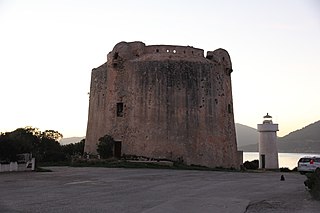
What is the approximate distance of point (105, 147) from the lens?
2783 centimetres

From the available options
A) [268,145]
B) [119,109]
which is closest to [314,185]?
[119,109]

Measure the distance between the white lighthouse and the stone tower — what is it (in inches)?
319

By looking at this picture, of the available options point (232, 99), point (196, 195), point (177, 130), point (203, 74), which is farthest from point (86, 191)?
point (232, 99)

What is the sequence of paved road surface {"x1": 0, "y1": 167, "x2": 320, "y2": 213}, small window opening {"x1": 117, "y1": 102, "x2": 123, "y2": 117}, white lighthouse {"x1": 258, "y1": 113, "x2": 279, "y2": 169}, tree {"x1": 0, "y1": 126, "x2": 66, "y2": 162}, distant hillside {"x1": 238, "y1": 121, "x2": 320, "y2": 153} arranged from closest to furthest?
paved road surface {"x1": 0, "y1": 167, "x2": 320, "y2": 213} < tree {"x1": 0, "y1": 126, "x2": 66, "y2": 162} < small window opening {"x1": 117, "y1": 102, "x2": 123, "y2": 117} < white lighthouse {"x1": 258, "y1": 113, "x2": 279, "y2": 169} < distant hillside {"x1": 238, "y1": 121, "x2": 320, "y2": 153}

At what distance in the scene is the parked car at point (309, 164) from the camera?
20578mm

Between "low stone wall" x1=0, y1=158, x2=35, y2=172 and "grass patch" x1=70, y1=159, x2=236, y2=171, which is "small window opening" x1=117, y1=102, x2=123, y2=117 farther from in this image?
"low stone wall" x1=0, y1=158, x2=35, y2=172

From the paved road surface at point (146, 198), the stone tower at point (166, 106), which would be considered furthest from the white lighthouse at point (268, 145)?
the paved road surface at point (146, 198)

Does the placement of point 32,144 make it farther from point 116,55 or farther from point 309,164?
point 309,164

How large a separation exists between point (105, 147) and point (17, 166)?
29.5 feet

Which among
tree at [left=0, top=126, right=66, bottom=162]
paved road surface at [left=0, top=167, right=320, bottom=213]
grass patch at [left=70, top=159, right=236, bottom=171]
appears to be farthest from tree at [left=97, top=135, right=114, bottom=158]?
paved road surface at [left=0, top=167, right=320, bottom=213]

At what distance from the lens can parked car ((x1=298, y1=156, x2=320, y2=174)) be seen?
20.6m

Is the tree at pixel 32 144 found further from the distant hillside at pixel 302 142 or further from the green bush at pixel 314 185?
the distant hillside at pixel 302 142

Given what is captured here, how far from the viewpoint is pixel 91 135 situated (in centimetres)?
3161

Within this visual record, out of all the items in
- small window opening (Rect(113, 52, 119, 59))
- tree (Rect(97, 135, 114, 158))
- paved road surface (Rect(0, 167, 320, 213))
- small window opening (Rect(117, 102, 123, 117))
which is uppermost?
small window opening (Rect(113, 52, 119, 59))
